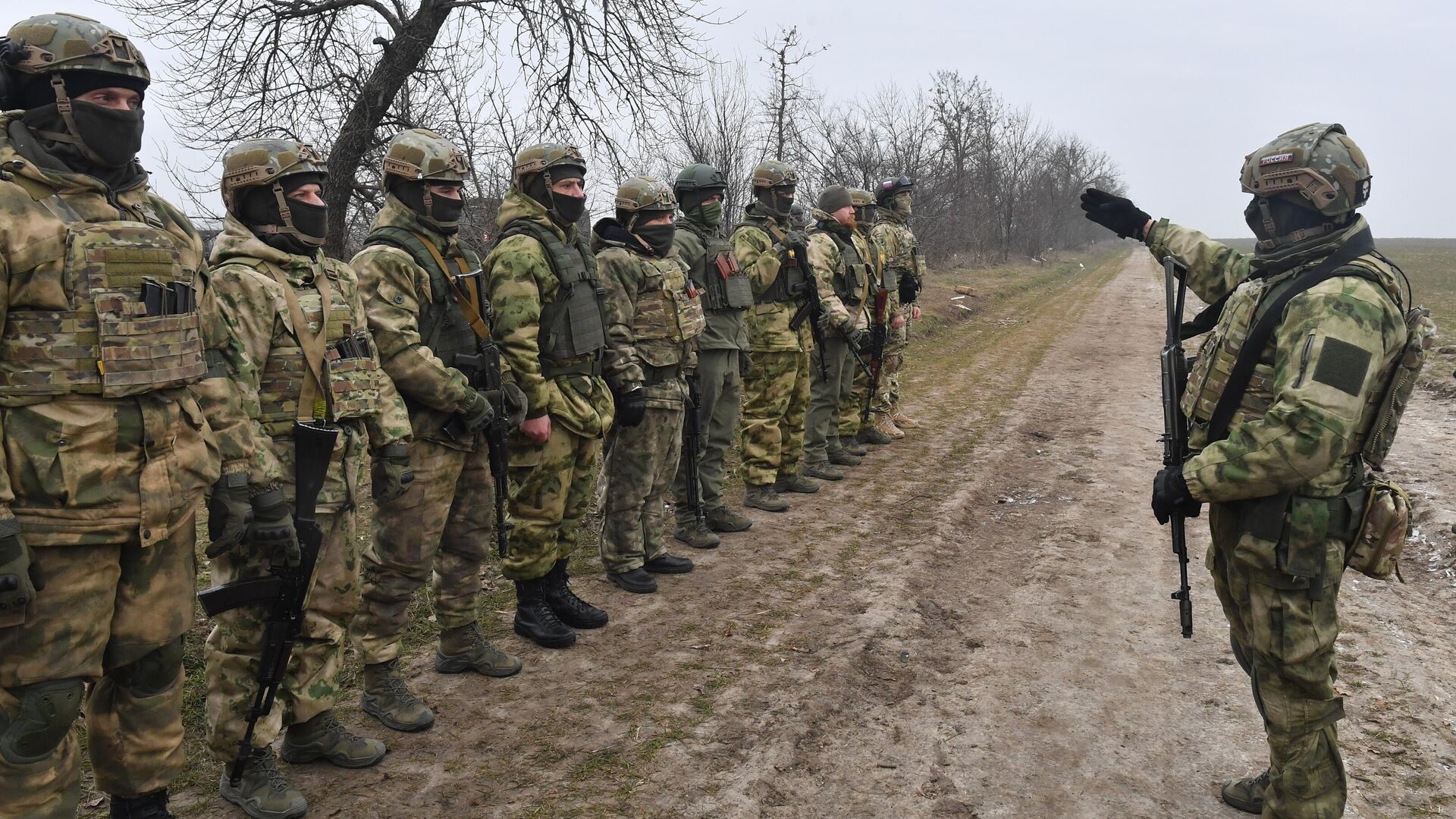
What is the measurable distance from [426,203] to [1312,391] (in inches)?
135

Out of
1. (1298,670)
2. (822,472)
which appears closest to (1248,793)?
(1298,670)

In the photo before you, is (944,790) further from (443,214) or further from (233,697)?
(443,214)

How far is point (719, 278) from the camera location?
641 cm

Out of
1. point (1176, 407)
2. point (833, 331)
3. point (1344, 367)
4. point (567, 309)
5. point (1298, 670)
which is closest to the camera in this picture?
point (1344, 367)

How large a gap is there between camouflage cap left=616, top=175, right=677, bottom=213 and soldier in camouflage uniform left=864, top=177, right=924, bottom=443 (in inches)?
164

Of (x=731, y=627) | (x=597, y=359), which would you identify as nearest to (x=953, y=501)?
(x=731, y=627)

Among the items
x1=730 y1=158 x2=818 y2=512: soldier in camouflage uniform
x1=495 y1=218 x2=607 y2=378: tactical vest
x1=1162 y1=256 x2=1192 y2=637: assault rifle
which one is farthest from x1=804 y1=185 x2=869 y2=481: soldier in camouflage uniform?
x1=1162 y1=256 x2=1192 y2=637: assault rifle

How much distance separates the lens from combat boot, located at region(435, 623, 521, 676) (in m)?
4.35

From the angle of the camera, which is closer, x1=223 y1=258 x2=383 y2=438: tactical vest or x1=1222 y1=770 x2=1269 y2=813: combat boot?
x1=223 y1=258 x2=383 y2=438: tactical vest

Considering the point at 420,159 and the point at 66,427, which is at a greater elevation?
the point at 420,159

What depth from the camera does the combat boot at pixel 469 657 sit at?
14.3 ft

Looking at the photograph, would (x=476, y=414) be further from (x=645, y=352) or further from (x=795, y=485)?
(x=795, y=485)

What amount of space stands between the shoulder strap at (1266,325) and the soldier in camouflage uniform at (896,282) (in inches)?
239

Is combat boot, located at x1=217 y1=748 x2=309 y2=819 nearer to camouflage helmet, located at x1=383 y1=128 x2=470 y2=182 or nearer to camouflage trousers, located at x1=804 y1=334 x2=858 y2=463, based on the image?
camouflage helmet, located at x1=383 y1=128 x2=470 y2=182
